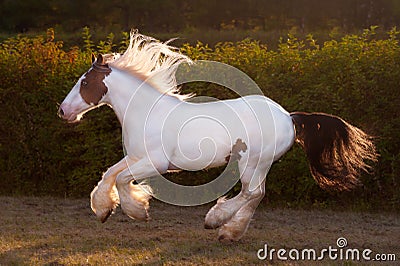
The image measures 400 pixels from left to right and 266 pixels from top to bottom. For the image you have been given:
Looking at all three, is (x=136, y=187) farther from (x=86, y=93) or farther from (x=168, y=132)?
(x=86, y=93)

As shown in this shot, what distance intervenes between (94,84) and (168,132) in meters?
0.80

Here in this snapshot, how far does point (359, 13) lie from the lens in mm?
31172

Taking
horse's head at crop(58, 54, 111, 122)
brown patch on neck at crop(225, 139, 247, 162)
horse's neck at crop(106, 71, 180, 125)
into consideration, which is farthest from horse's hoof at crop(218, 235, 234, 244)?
horse's head at crop(58, 54, 111, 122)

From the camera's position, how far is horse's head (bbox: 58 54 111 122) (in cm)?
623

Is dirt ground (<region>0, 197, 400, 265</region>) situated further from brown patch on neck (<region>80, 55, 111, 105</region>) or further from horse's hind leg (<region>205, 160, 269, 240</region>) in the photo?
brown patch on neck (<region>80, 55, 111, 105</region>)

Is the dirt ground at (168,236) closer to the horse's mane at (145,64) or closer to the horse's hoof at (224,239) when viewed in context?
the horse's hoof at (224,239)

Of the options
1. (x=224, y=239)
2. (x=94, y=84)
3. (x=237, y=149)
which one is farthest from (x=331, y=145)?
(x=94, y=84)

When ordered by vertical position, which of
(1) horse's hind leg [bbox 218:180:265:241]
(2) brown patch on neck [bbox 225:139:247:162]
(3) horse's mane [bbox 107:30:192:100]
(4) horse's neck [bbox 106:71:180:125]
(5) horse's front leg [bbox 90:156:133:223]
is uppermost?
(3) horse's mane [bbox 107:30:192:100]

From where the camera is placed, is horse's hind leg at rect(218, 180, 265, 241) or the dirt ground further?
horse's hind leg at rect(218, 180, 265, 241)

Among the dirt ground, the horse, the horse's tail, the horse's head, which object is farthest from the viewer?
the horse's tail

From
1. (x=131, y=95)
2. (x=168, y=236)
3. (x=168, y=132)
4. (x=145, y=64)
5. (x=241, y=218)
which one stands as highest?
(x=145, y=64)

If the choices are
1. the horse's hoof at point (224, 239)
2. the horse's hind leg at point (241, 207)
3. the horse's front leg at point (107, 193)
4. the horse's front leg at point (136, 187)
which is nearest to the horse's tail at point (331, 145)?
the horse's hind leg at point (241, 207)

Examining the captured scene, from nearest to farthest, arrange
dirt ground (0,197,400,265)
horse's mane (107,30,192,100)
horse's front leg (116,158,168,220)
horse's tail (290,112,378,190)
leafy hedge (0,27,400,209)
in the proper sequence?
dirt ground (0,197,400,265)
horse's front leg (116,158,168,220)
horse's mane (107,30,192,100)
horse's tail (290,112,378,190)
leafy hedge (0,27,400,209)

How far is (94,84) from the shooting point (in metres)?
6.24
